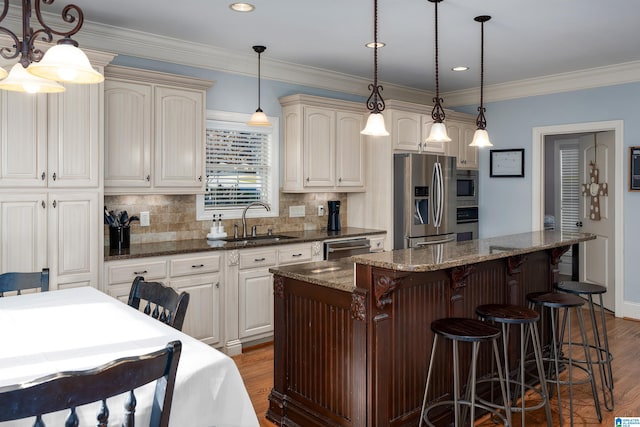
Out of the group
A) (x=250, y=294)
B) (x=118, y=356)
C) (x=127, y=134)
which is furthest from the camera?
(x=250, y=294)

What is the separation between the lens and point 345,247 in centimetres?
491

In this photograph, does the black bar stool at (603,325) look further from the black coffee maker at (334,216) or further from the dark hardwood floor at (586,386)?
the black coffee maker at (334,216)

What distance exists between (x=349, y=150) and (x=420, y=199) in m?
0.91

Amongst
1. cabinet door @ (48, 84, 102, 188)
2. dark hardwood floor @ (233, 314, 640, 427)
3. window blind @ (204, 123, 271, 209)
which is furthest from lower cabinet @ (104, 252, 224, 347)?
window blind @ (204, 123, 271, 209)

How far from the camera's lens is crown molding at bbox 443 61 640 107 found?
204 inches

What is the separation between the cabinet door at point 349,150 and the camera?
5215 mm

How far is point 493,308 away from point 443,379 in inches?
19.4

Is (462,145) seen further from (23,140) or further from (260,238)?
(23,140)

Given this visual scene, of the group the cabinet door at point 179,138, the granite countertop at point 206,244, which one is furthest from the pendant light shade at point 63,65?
the cabinet door at point 179,138

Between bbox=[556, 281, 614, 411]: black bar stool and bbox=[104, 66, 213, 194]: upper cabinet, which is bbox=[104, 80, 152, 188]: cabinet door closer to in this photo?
bbox=[104, 66, 213, 194]: upper cabinet

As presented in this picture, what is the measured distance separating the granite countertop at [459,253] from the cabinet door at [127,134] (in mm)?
2190

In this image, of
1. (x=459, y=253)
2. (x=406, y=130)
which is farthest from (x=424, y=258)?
(x=406, y=130)

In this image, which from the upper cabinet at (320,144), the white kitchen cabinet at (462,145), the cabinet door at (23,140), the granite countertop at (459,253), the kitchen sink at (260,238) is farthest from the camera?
the white kitchen cabinet at (462,145)

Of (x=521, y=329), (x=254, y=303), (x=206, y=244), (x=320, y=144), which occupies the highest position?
(x=320, y=144)
